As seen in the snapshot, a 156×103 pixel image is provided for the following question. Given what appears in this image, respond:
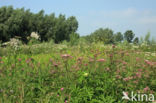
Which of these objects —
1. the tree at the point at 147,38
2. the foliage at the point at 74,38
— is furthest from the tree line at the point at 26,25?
the tree at the point at 147,38

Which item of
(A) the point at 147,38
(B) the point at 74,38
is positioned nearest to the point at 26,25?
(B) the point at 74,38

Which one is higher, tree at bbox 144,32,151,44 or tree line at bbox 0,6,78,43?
tree line at bbox 0,6,78,43

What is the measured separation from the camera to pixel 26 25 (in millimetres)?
32000

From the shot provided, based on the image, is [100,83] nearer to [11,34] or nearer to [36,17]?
[11,34]

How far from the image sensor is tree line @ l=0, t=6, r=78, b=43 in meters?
28.7

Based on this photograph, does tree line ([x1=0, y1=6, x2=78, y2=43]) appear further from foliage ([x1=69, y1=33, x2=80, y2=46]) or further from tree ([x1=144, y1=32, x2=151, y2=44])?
tree ([x1=144, y1=32, x2=151, y2=44])

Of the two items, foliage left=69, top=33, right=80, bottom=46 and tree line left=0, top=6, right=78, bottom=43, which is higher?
tree line left=0, top=6, right=78, bottom=43

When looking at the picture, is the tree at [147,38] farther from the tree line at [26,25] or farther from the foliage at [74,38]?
the tree line at [26,25]

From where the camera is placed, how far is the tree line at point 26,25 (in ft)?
94.0

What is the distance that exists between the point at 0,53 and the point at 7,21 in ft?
66.7

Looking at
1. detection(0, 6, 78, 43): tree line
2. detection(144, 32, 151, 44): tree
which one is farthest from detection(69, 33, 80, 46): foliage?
detection(0, 6, 78, 43): tree line

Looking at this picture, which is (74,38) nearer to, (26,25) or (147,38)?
(147,38)

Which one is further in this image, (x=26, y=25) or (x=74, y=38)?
(x=26, y=25)

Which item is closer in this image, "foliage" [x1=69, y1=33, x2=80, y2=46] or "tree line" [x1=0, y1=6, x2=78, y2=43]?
"foliage" [x1=69, y1=33, x2=80, y2=46]
